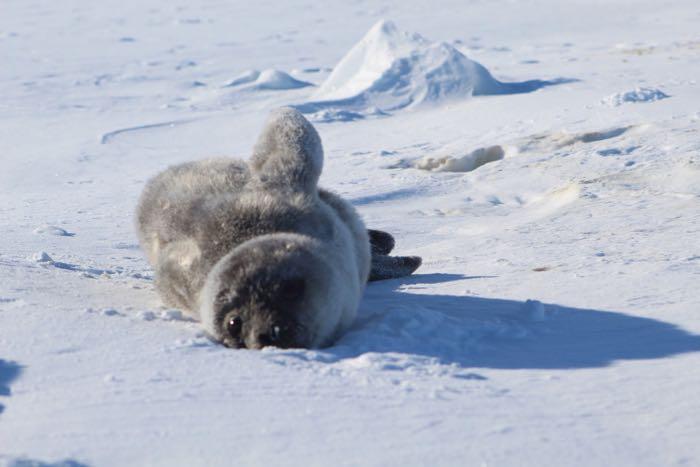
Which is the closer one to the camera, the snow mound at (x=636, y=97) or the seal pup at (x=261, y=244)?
the seal pup at (x=261, y=244)

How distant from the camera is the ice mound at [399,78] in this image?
9102mm

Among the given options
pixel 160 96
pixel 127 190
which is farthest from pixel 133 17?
pixel 127 190

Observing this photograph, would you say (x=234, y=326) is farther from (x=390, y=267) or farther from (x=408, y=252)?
(x=408, y=252)

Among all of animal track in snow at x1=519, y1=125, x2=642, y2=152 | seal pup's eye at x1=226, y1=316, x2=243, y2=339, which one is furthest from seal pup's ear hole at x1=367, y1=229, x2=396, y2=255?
animal track in snow at x1=519, y1=125, x2=642, y2=152

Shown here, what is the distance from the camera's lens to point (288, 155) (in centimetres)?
335

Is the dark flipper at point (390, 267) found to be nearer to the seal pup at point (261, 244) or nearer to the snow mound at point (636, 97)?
the seal pup at point (261, 244)

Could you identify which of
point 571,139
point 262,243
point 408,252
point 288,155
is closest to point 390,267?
point 408,252

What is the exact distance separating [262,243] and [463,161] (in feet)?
14.1

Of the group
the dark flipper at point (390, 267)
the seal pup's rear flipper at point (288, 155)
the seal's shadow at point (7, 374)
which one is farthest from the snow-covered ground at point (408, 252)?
the seal pup's rear flipper at point (288, 155)

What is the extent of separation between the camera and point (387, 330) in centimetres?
279

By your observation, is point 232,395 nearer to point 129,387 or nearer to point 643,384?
point 129,387

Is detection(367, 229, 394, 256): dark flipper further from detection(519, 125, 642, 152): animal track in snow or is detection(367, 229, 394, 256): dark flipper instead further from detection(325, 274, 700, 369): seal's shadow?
detection(519, 125, 642, 152): animal track in snow

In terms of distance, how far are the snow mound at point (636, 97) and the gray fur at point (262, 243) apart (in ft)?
14.8

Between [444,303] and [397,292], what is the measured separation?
0.37 metres
